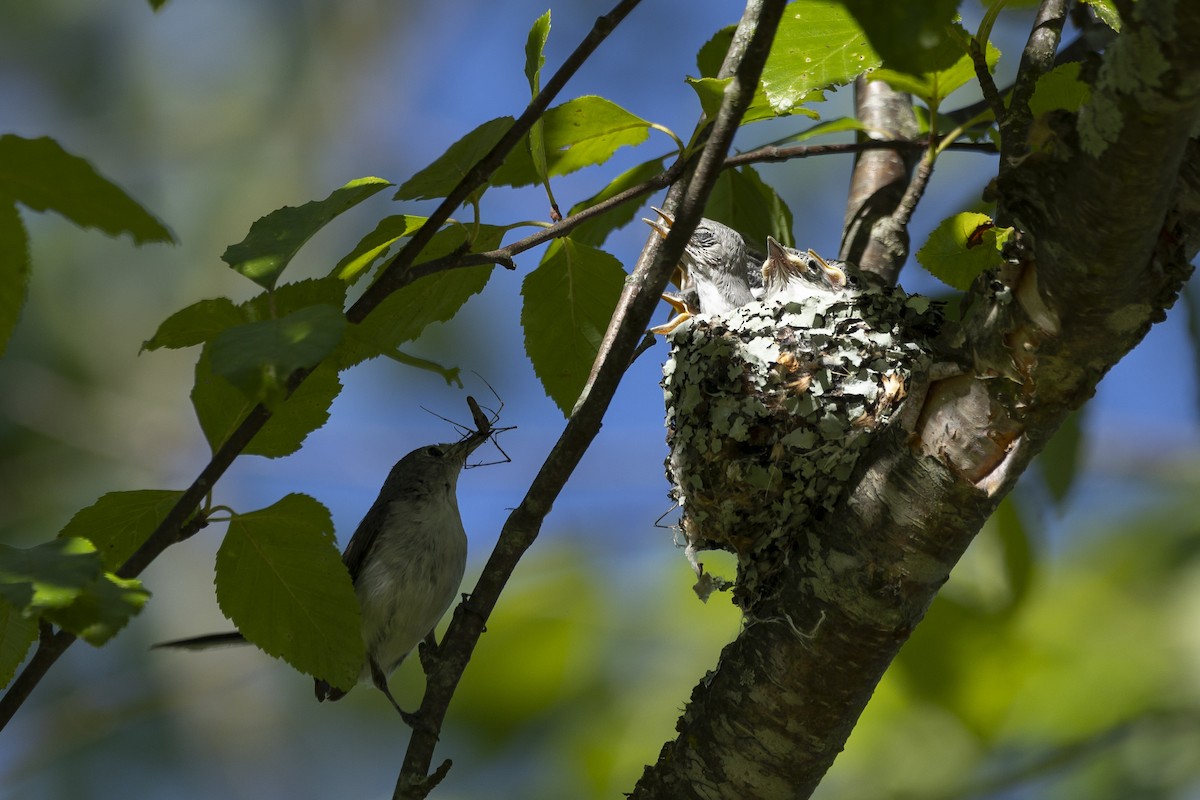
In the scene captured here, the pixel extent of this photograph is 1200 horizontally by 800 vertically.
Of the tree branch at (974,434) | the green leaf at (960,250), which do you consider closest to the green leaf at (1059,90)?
the green leaf at (960,250)

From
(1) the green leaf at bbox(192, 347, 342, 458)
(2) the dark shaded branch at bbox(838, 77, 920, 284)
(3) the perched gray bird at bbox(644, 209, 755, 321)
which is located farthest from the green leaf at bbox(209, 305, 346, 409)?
(3) the perched gray bird at bbox(644, 209, 755, 321)

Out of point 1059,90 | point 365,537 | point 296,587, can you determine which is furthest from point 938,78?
point 365,537

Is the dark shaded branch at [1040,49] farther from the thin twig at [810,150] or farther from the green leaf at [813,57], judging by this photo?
the green leaf at [813,57]

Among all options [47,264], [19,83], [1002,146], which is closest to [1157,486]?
[1002,146]

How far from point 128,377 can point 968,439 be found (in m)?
9.33

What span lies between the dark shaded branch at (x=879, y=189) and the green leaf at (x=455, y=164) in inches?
65.1

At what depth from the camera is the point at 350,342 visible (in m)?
1.93

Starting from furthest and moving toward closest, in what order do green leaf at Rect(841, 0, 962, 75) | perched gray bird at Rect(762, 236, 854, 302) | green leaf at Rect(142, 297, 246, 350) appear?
perched gray bird at Rect(762, 236, 854, 302) → green leaf at Rect(142, 297, 246, 350) → green leaf at Rect(841, 0, 962, 75)

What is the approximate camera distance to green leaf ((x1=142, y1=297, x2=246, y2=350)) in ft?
5.60

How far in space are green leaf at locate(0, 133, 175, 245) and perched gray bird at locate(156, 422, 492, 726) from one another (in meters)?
2.74

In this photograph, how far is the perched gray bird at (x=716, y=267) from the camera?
12.2 ft

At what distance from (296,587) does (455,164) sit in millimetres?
816

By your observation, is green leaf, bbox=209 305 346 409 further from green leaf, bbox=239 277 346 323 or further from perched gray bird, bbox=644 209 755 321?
perched gray bird, bbox=644 209 755 321

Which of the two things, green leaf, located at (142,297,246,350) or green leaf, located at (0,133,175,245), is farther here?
green leaf, located at (142,297,246,350)
